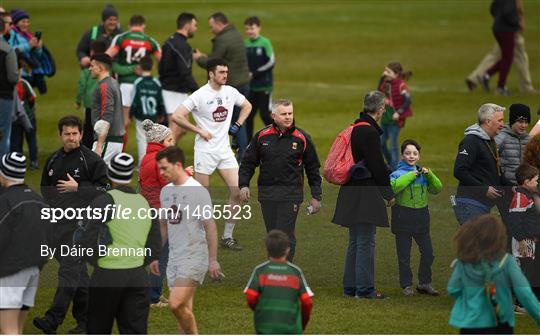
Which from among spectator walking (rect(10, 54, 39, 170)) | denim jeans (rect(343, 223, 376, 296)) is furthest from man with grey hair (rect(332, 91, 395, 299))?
spectator walking (rect(10, 54, 39, 170))

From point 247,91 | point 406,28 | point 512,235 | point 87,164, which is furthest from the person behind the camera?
point 406,28

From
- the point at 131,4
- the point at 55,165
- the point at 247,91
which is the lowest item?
the point at 131,4

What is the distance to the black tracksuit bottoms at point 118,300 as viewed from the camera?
9977 mm

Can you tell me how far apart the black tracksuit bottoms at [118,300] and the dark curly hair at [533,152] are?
4322 millimetres

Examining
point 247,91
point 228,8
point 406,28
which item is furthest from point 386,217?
point 228,8

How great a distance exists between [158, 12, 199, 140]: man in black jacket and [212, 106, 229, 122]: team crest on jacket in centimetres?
427

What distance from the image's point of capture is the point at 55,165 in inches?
459

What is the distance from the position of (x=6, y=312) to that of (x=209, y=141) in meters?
4.85

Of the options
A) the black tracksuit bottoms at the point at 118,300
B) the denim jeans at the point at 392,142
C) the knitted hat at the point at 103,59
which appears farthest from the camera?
the denim jeans at the point at 392,142

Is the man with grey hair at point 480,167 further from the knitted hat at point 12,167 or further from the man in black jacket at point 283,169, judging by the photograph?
the knitted hat at point 12,167

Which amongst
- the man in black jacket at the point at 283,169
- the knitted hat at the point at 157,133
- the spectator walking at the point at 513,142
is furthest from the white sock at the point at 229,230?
the spectator walking at the point at 513,142

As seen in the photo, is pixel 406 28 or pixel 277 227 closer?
pixel 277 227

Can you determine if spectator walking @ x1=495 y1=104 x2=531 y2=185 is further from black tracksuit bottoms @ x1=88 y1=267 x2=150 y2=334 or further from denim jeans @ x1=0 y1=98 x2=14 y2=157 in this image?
denim jeans @ x1=0 y1=98 x2=14 y2=157

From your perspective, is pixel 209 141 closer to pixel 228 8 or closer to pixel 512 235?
pixel 512 235
